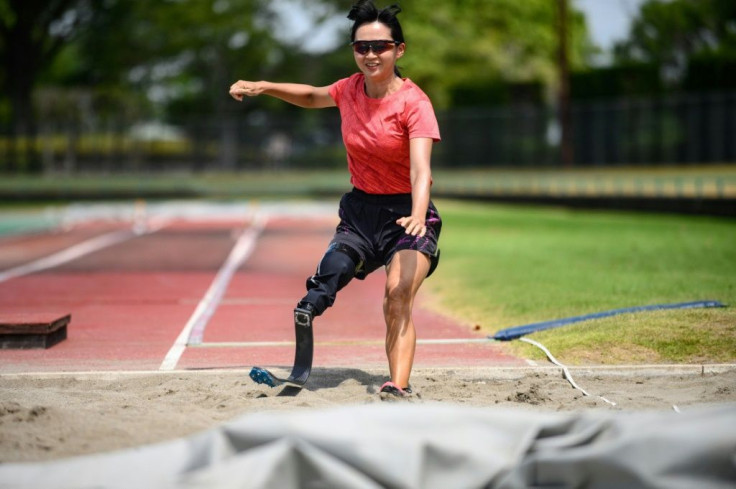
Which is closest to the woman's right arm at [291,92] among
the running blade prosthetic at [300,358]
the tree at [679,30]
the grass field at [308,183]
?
the running blade prosthetic at [300,358]

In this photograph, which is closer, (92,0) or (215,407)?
(215,407)

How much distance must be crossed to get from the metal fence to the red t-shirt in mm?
35987

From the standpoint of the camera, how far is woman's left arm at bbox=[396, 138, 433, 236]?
21.0 ft

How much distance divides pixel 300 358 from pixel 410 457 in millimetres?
2616

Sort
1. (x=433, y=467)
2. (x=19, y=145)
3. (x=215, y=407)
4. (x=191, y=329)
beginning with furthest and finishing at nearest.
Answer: (x=19, y=145) < (x=191, y=329) < (x=215, y=407) < (x=433, y=467)

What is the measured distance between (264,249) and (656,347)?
1286cm

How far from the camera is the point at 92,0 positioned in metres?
57.2

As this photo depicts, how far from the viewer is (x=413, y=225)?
6.29 meters

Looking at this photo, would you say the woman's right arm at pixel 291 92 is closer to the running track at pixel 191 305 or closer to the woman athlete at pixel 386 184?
the woman athlete at pixel 386 184

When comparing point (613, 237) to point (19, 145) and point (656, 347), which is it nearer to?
point (656, 347)

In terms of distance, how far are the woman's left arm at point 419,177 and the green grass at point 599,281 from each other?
247 cm

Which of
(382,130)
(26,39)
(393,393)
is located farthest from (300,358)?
(26,39)

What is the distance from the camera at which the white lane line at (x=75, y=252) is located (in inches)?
653

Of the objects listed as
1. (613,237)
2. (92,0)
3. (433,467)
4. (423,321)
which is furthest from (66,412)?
(92,0)
